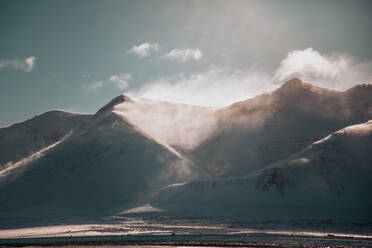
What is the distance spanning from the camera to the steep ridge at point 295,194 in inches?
6878

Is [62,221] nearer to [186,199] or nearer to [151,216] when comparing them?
[151,216]

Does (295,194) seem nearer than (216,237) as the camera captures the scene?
No

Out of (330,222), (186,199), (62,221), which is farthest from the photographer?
(186,199)

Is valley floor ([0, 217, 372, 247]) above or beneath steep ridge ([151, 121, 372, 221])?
beneath

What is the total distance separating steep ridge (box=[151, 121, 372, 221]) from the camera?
17470 centimetres

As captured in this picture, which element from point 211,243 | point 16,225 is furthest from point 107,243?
point 16,225

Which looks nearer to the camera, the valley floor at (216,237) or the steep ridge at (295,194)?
the valley floor at (216,237)

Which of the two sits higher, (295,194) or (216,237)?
(295,194)

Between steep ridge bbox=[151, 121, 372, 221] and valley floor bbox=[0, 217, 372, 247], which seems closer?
valley floor bbox=[0, 217, 372, 247]

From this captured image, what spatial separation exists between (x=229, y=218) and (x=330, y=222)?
36.6 m

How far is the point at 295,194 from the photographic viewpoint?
18600 cm

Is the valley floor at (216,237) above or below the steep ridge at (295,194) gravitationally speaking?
below

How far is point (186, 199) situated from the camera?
19562cm

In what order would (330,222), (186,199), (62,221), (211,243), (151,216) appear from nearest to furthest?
(211,243) < (330,222) < (62,221) < (151,216) < (186,199)
